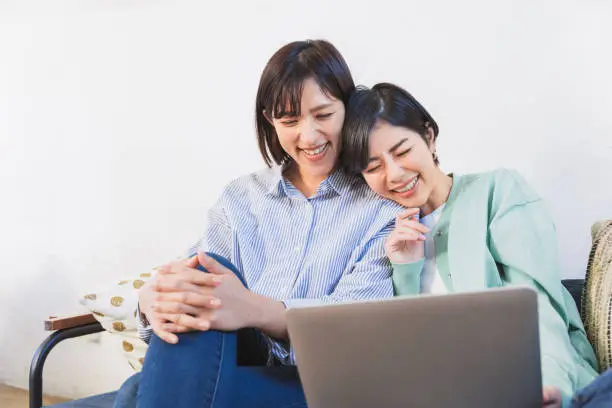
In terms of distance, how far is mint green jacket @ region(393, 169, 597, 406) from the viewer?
48.8 inches

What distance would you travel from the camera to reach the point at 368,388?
875 mm

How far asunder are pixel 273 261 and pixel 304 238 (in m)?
0.08

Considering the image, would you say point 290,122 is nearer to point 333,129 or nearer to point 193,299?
point 333,129

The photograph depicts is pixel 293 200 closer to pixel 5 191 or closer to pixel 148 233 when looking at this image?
pixel 148 233

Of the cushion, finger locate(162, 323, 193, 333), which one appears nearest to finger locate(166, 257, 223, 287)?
Answer: finger locate(162, 323, 193, 333)

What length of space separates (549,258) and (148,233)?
1.46m

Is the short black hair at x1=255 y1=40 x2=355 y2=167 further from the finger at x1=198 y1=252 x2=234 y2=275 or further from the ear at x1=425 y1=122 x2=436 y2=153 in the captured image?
the finger at x1=198 y1=252 x2=234 y2=275

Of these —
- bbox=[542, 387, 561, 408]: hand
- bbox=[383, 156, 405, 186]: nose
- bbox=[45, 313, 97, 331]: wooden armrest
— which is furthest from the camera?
bbox=[45, 313, 97, 331]: wooden armrest

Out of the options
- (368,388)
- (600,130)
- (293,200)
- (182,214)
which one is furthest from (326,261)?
(182,214)

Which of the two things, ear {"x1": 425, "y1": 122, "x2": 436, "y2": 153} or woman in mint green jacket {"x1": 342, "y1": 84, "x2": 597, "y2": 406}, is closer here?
woman in mint green jacket {"x1": 342, "y1": 84, "x2": 597, "y2": 406}

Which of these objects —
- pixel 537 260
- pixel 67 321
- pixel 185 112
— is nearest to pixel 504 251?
pixel 537 260

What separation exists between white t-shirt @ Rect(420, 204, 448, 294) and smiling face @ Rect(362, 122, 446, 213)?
1.6 inches

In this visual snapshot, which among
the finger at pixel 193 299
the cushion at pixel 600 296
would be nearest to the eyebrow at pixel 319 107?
the finger at pixel 193 299

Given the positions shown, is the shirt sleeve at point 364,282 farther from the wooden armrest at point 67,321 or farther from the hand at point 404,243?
the wooden armrest at point 67,321
